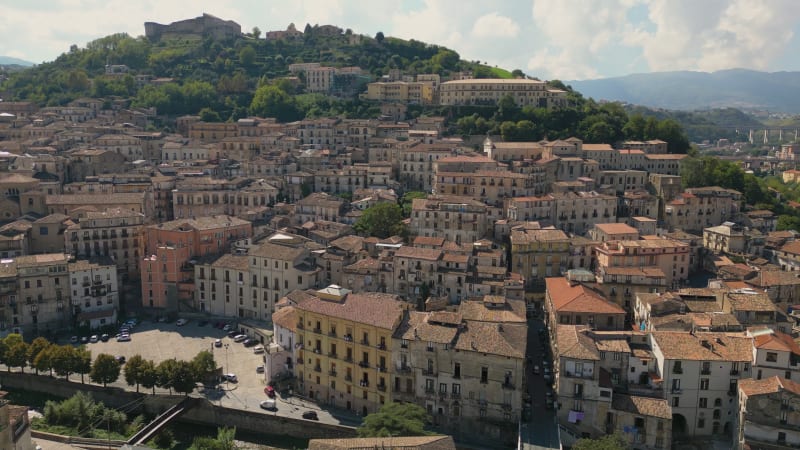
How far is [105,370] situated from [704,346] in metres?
37.4

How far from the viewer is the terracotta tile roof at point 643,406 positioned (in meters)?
34.8

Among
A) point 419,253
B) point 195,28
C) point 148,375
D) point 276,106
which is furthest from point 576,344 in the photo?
point 195,28

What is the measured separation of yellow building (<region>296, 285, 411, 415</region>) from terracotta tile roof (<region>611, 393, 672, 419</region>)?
13007 millimetres

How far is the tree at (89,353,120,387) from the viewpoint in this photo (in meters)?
42.6

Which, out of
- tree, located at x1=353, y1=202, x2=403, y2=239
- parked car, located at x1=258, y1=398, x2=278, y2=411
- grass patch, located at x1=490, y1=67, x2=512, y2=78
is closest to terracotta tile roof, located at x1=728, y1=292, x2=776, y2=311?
tree, located at x1=353, y1=202, x2=403, y2=239

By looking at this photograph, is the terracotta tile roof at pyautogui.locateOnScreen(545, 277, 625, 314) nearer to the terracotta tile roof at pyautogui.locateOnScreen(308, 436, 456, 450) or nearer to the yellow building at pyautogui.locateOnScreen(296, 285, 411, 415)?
the yellow building at pyautogui.locateOnScreen(296, 285, 411, 415)

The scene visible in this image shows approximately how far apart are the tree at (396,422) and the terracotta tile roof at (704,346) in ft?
47.7

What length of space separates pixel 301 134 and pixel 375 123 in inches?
410

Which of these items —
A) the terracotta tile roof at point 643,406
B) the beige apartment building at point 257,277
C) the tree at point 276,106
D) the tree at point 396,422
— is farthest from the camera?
the tree at point 276,106

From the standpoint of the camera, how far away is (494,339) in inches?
1469

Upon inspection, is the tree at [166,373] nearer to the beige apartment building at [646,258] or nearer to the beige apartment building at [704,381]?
the beige apartment building at [704,381]

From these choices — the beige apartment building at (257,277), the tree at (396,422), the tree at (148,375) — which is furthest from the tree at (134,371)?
the tree at (396,422)

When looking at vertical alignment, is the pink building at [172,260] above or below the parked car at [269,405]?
above

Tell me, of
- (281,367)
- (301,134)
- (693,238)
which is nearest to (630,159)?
(693,238)
